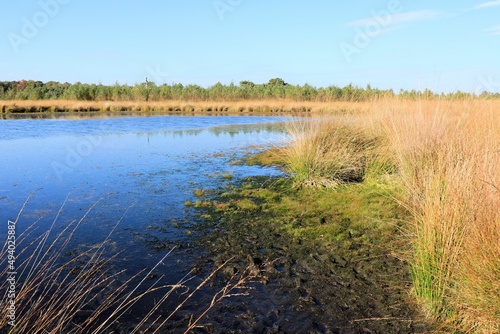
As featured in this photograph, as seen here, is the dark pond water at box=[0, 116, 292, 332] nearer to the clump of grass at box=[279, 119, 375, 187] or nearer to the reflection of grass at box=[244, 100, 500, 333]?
the clump of grass at box=[279, 119, 375, 187]

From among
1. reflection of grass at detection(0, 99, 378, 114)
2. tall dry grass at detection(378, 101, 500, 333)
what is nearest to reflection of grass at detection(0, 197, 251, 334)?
tall dry grass at detection(378, 101, 500, 333)

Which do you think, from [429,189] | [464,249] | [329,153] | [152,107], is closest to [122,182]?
[329,153]

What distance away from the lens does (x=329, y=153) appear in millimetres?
7578

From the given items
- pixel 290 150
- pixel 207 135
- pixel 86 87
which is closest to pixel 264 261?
pixel 290 150

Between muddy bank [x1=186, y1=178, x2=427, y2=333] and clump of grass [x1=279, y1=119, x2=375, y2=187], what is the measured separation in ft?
6.15

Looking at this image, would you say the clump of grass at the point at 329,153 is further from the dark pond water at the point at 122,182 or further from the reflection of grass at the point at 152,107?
the reflection of grass at the point at 152,107

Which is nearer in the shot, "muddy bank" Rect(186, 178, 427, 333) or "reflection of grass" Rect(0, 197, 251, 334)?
"reflection of grass" Rect(0, 197, 251, 334)

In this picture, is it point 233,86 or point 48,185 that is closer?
point 48,185

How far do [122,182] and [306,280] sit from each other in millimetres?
5382

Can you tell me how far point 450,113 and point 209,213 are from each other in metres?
5.23

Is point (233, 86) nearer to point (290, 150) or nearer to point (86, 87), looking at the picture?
point (86, 87)

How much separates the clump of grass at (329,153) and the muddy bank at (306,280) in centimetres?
187

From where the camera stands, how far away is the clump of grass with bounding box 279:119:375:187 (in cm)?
755

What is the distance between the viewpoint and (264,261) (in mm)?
4250
